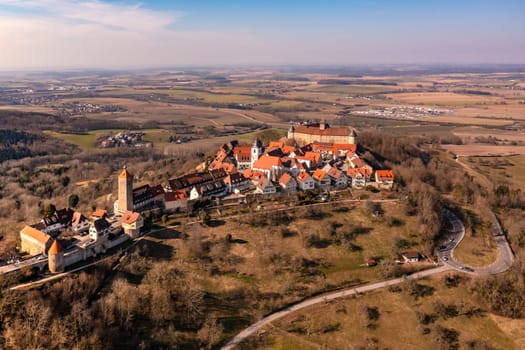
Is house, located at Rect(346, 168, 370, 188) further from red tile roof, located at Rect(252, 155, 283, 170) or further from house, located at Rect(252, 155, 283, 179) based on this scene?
red tile roof, located at Rect(252, 155, 283, 170)

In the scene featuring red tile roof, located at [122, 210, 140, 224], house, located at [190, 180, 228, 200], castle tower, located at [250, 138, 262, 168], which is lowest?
red tile roof, located at [122, 210, 140, 224]

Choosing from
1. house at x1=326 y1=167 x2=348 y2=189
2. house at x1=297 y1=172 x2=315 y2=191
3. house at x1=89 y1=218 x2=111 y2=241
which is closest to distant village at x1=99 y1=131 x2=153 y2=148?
house at x1=297 y1=172 x2=315 y2=191

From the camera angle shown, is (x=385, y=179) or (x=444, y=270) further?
(x=385, y=179)

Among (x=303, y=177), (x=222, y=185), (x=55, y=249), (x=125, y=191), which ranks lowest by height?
(x=55, y=249)

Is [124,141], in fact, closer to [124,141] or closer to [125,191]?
[124,141]

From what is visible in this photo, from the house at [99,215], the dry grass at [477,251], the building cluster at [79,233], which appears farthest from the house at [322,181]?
the house at [99,215]

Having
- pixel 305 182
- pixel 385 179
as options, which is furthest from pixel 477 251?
pixel 305 182
